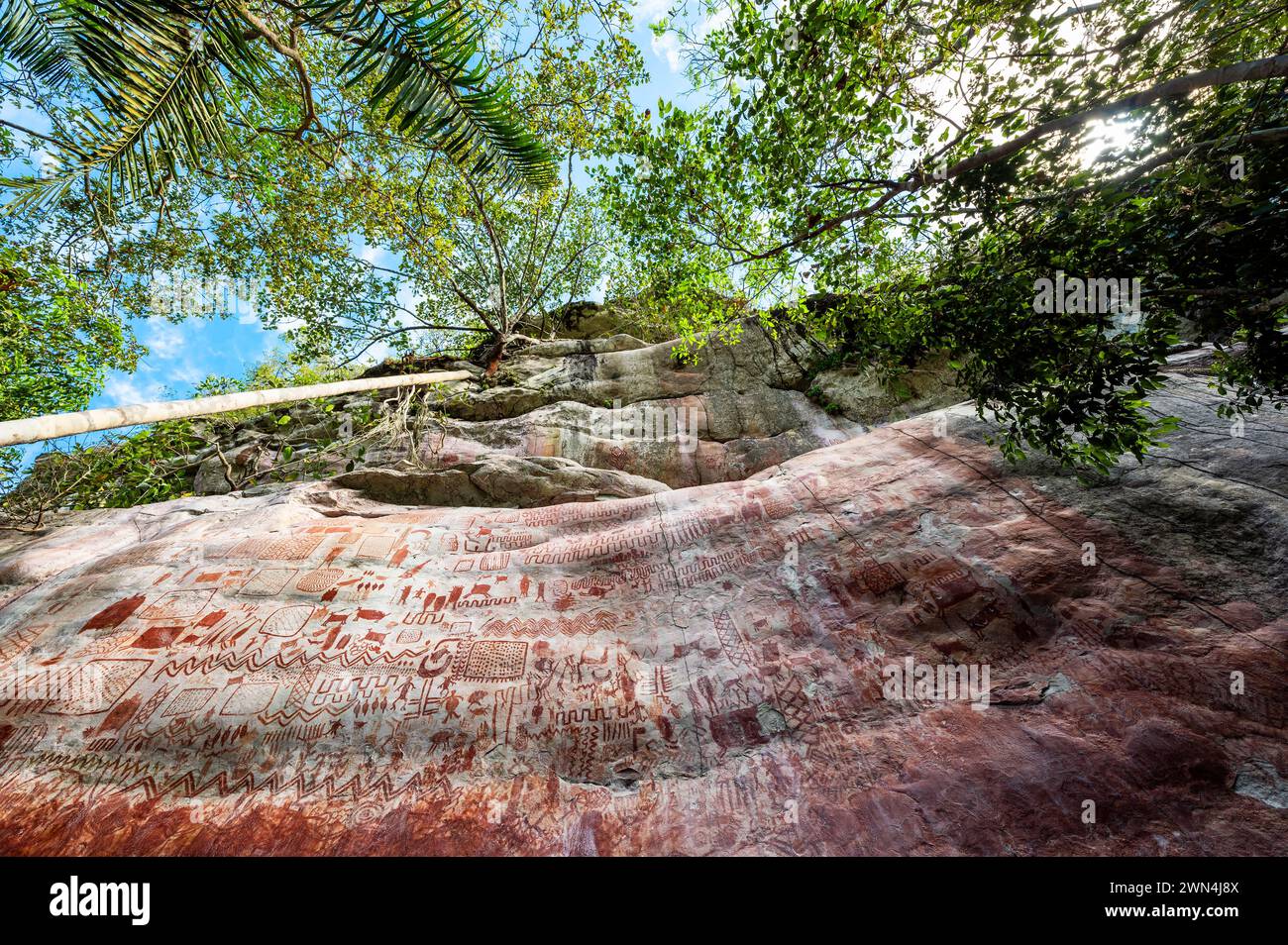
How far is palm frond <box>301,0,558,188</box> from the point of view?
3.73 meters

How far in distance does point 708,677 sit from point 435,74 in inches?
232

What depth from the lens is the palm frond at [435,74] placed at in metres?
3.73

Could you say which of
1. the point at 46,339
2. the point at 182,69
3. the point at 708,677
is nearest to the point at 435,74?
the point at 182,69

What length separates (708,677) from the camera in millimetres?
3645

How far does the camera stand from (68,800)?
273cm

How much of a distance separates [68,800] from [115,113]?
4.88 m

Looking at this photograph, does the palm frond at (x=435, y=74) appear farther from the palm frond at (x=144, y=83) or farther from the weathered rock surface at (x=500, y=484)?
the weathered rock surface at (x=500, y=484)

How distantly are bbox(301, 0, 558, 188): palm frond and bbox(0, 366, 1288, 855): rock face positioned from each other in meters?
4.39

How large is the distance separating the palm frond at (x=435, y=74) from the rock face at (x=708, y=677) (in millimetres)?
4390

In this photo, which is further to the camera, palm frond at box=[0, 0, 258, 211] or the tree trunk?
the tree trunk

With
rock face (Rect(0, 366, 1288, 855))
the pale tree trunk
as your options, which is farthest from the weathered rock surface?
rock face (Rect(0, 366, 1288, 855))

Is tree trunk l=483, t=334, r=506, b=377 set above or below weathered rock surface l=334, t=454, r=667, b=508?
above

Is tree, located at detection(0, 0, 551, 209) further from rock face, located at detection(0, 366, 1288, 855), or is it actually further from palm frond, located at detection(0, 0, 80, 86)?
rock face, located at detection(0, 366, 1288, 855)

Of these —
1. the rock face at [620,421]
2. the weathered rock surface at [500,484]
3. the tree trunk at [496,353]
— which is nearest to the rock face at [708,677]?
the weathered rock surface at [500,484]
